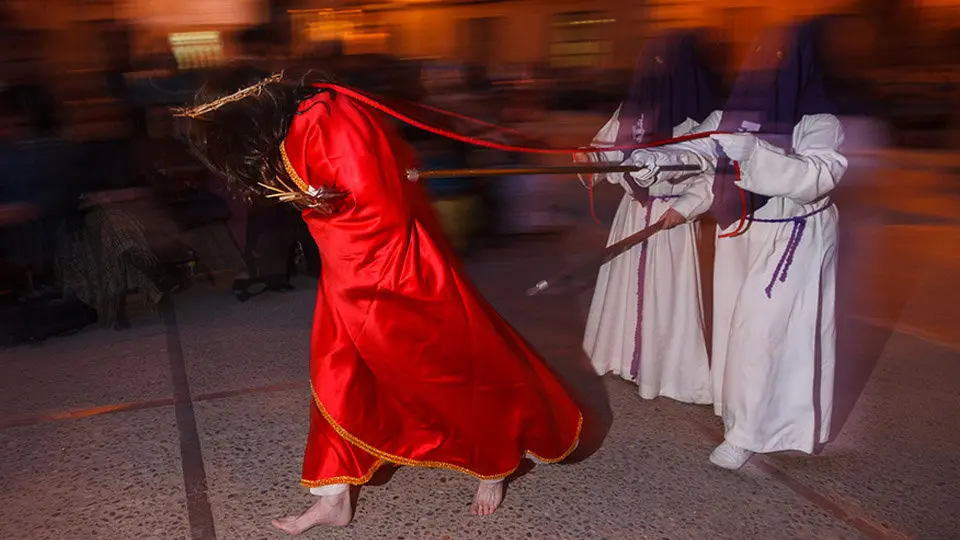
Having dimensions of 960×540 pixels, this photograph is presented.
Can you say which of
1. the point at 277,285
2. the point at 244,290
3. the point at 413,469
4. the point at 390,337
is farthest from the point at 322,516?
the point at 277,285

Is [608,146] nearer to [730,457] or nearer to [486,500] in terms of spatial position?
[730,457]

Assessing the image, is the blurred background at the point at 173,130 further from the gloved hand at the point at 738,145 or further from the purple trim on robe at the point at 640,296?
the purple trim on robe at the point at 640,296

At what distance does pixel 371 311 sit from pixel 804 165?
1.57 metres

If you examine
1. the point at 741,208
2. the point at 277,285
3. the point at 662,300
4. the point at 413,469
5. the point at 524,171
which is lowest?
the point at 413,469

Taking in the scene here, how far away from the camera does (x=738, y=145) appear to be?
2807 millimetres

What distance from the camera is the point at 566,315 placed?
210 inches

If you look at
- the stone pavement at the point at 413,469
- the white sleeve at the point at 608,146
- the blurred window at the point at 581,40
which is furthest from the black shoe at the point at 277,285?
the blurred window at the point at 581,40

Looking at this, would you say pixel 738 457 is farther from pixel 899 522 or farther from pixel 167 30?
pixel 167 30

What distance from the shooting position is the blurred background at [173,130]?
5.17m

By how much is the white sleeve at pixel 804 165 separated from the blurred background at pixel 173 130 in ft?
1.02

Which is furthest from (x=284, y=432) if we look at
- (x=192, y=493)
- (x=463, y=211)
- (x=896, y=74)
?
(x=896, y=74)

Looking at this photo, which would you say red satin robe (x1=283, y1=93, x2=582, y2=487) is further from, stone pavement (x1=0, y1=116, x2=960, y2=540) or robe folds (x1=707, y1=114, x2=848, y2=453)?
robe folds (x1=707, y1=114, x2=848, y2=453)

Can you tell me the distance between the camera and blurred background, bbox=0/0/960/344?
5.17 metres

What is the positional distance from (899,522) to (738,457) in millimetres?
613
